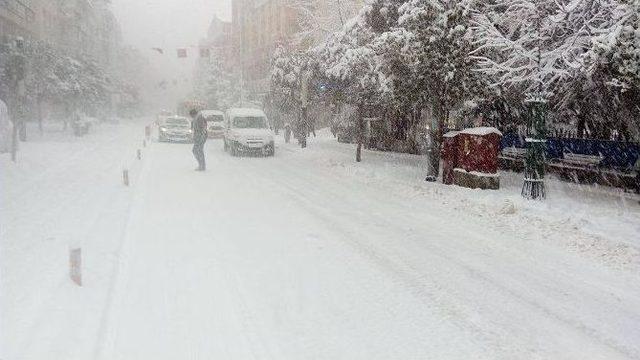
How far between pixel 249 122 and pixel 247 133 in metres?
1.46

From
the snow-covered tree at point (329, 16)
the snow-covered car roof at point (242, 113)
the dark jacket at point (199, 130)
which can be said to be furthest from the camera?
the snow-covered tree at point (329, 16)

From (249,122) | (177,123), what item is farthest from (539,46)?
(177,123)

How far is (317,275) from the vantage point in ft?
19.4

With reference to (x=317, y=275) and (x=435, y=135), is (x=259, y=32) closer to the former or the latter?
(x=435, y=135)

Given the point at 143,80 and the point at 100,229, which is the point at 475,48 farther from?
the point at 143,80

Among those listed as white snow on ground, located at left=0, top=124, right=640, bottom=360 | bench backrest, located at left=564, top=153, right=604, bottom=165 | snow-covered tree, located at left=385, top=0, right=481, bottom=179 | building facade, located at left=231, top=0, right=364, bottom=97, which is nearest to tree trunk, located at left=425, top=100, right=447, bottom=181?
snow-covered tree, located at left=385, top=0, right=481, bottom=179

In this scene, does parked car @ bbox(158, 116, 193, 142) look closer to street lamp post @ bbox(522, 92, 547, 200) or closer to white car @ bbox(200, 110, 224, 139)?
white car @ bbox(200, 110, 224, 139)

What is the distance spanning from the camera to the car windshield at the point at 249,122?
2145 cm

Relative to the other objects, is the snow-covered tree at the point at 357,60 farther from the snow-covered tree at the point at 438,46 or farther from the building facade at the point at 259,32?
the building facade at the point at 259,32

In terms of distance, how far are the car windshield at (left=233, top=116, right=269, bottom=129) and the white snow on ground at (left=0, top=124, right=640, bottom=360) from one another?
32.8ft

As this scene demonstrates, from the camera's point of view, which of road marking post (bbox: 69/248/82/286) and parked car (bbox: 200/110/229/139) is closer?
road marking post (bbox: 69/248/82/286)

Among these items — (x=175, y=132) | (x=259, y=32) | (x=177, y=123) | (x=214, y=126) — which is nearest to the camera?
(x=175, y=132)

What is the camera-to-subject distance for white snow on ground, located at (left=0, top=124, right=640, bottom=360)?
14.1 ft

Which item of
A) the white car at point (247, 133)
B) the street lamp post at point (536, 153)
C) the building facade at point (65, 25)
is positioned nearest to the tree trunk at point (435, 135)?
the street lamp post at point (536, 153)
